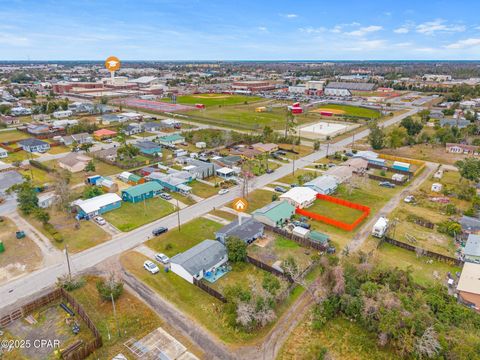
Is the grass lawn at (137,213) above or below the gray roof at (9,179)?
Answer: below

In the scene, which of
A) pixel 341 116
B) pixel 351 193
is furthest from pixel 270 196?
pixel 341 116

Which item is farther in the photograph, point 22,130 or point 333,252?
point 22,130

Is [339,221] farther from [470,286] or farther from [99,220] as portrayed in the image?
[99,220]

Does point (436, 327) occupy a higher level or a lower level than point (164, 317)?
higher

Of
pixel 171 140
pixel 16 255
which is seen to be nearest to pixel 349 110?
pixel 171 140

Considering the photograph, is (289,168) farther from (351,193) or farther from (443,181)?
(443,181)

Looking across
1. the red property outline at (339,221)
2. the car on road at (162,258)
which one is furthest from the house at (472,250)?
the car on road at (162,258)

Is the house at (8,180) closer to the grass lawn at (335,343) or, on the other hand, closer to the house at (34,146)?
the house at (34,146)
